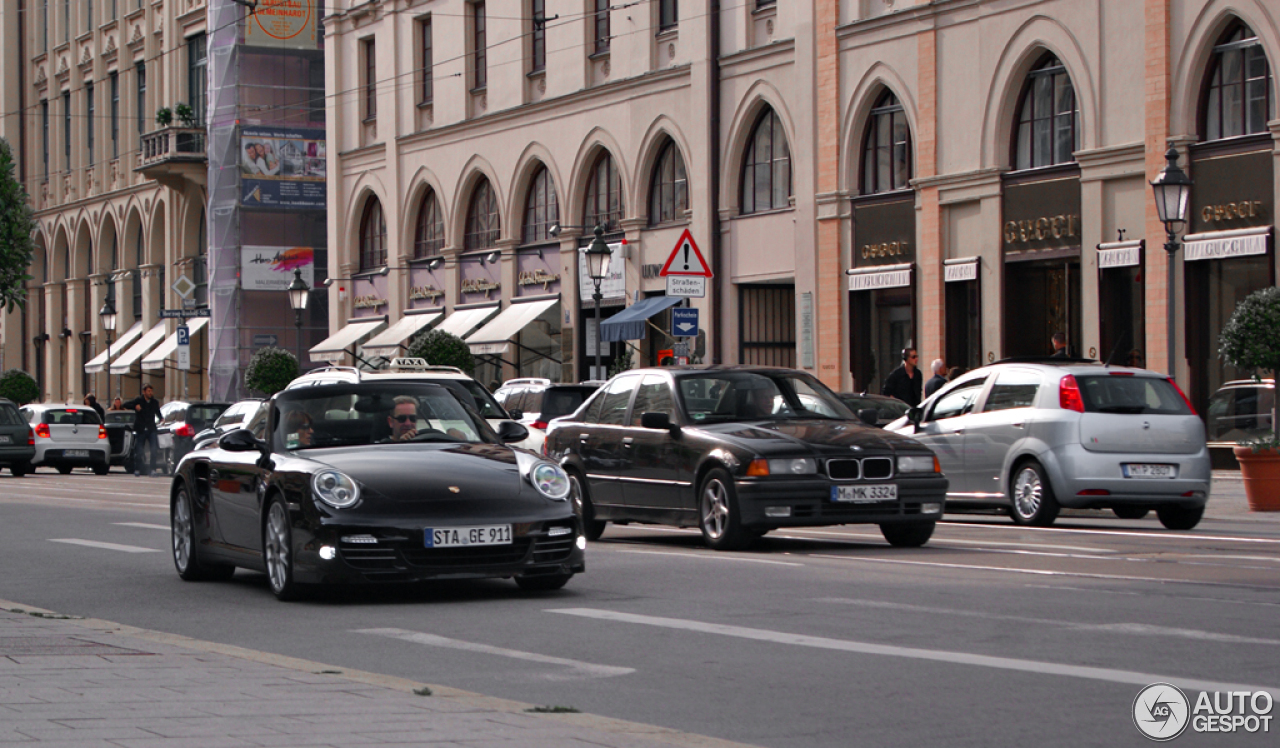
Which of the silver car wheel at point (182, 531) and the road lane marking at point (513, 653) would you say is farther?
the silver car wheel at point (182, 531)

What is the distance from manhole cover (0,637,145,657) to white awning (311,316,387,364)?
1759 inches

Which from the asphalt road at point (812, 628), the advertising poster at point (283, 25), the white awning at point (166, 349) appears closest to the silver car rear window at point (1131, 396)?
the asphalt road at point (812, 628)

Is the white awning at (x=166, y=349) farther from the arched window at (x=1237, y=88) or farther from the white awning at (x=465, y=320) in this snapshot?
the arched window at (x=1237, y=88)

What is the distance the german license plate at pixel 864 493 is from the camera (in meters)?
14.5

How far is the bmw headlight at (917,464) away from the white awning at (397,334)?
36.0 m

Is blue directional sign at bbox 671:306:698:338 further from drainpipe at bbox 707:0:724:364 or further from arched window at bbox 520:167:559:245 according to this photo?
arched window at bbox 520:167:559:245

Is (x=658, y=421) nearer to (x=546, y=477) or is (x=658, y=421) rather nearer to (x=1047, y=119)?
(x=546, y=477)

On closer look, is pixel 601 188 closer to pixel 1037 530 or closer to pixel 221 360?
pixel 221 360

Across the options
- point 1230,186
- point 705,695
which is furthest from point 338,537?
point 1230,186

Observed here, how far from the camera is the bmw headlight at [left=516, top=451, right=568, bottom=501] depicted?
11508 mm

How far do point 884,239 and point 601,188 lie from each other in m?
10.9

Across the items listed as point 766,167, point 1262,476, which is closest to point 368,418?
point 1262,476

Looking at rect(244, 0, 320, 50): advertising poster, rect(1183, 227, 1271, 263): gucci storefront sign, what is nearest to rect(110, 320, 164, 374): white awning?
rect(244, 0, 320, 50): advertising poster

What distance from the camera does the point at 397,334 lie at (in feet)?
169
